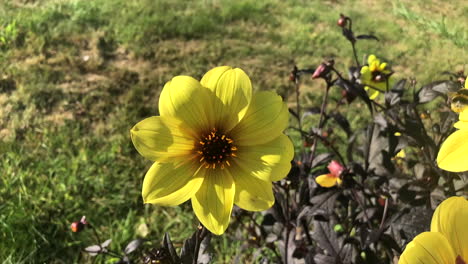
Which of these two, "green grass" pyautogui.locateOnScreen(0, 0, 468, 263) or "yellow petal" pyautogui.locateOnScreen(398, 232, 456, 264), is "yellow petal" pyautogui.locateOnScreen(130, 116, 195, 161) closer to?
"yellow petal" pyautogui.locateOnScreen(398, 232, 456, 264)

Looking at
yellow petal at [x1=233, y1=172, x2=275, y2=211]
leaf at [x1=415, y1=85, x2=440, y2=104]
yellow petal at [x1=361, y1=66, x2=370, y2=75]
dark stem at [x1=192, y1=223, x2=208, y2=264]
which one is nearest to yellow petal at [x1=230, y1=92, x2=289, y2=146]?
yellow petal at [x1=233, y1=172, x2=275, y2=211]

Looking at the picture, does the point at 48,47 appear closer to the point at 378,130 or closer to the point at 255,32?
the point at 255,32

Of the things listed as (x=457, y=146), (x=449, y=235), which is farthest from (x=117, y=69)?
(x=449, y=235)

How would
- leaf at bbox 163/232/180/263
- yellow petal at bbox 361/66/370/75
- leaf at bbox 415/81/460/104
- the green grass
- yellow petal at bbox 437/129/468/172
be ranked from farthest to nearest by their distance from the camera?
the green grass, yellow petal at bbox 361/66/370/75, leaf at bbox 415/81/460/104, leaf at bbox 163/232/180/263, yellow petal at bbox 437/129/468/172

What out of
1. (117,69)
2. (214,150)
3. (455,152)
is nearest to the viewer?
(455,152)

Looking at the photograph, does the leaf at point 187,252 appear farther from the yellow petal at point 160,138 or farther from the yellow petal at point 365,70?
the yellow petal at point 365,70

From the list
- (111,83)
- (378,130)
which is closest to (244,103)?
(378,130)

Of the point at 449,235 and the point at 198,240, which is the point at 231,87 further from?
the point at 449,235
